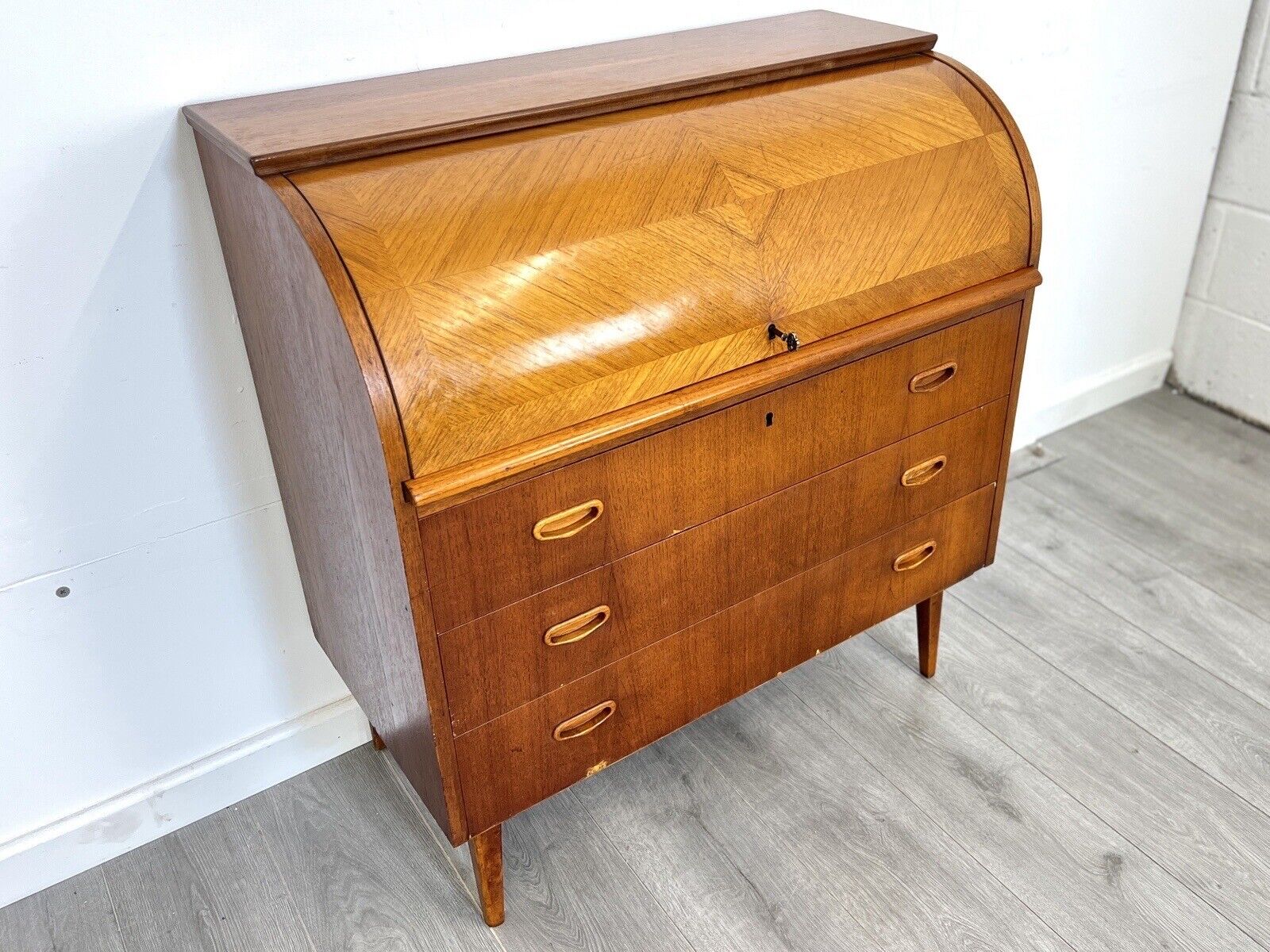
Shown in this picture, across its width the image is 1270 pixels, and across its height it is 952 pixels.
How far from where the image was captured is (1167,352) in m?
2.82

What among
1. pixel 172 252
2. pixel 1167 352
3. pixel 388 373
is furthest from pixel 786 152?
pixel 1167 352

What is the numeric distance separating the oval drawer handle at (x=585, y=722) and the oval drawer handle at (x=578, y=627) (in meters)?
0.13

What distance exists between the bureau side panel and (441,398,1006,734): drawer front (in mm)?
75

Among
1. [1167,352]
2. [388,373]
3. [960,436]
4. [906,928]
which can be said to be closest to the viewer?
[388,373]

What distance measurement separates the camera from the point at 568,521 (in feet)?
4.16

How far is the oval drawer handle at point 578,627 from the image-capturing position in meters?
1.33

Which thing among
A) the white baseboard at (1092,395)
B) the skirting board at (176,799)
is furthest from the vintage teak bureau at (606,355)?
the white baseboard at (1092,395)

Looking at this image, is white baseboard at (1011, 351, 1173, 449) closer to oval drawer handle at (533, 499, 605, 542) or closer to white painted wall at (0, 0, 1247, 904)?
white painted wall at (0, 0, 1247, 904)

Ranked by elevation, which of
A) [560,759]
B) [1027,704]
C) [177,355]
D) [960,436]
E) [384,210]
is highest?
[384,210]

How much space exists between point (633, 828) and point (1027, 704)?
73 centimetres

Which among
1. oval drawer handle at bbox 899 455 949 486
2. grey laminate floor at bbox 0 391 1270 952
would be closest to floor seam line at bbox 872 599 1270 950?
grey laminate floor at bbox 0 391 1270 952

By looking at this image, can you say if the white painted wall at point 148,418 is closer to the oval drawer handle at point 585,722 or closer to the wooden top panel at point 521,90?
the wooden top panel at point 521,90

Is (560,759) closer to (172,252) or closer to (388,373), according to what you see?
(388,373)

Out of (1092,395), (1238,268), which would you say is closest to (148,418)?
(1092,395)
